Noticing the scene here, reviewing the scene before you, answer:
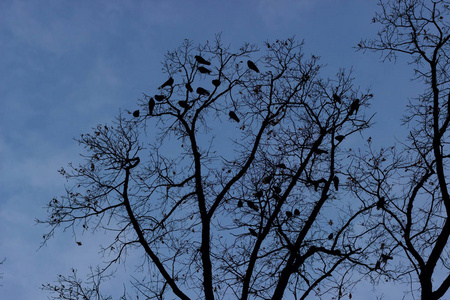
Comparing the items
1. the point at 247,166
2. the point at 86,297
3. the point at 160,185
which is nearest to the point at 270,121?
the point at 247,166

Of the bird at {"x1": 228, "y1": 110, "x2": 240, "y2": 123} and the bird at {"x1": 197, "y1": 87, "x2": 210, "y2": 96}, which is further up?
the bird at {"x1": 197, "y1": 87, "x2": 210, "y2": 96}

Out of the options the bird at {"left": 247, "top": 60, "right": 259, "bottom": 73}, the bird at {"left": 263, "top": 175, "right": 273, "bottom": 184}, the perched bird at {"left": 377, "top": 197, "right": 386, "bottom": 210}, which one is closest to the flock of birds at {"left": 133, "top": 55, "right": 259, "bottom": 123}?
the bird at {"left": 247, "top": 60, "right": 259, "bottom": 73}

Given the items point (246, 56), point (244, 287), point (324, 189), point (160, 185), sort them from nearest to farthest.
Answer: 1. point (244, 287)
2. point (324, 189)
3. point (160, 185)
4. point (246, 56)

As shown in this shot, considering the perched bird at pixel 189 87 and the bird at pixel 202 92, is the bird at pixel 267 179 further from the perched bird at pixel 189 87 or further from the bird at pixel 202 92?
the perched bird at pixel 189 87

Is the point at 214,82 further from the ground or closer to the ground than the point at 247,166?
further from the ground

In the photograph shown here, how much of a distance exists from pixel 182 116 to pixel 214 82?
1.08 metres

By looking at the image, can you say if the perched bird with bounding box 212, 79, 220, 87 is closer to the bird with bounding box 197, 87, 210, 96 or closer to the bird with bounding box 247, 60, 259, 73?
the bird with bounding box 197, 87, 210, 96

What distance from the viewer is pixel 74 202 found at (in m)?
11.0

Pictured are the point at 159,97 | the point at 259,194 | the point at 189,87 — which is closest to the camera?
the point at 259,194

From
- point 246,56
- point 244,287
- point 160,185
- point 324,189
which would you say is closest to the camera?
point 244,287

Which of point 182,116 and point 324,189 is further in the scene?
point 182,116

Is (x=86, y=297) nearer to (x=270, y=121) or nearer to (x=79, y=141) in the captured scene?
(x=79, y=141)

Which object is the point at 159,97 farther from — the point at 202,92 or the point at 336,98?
the point at 336,98

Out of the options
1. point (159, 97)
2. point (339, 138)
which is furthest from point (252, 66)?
point (339, 138)
